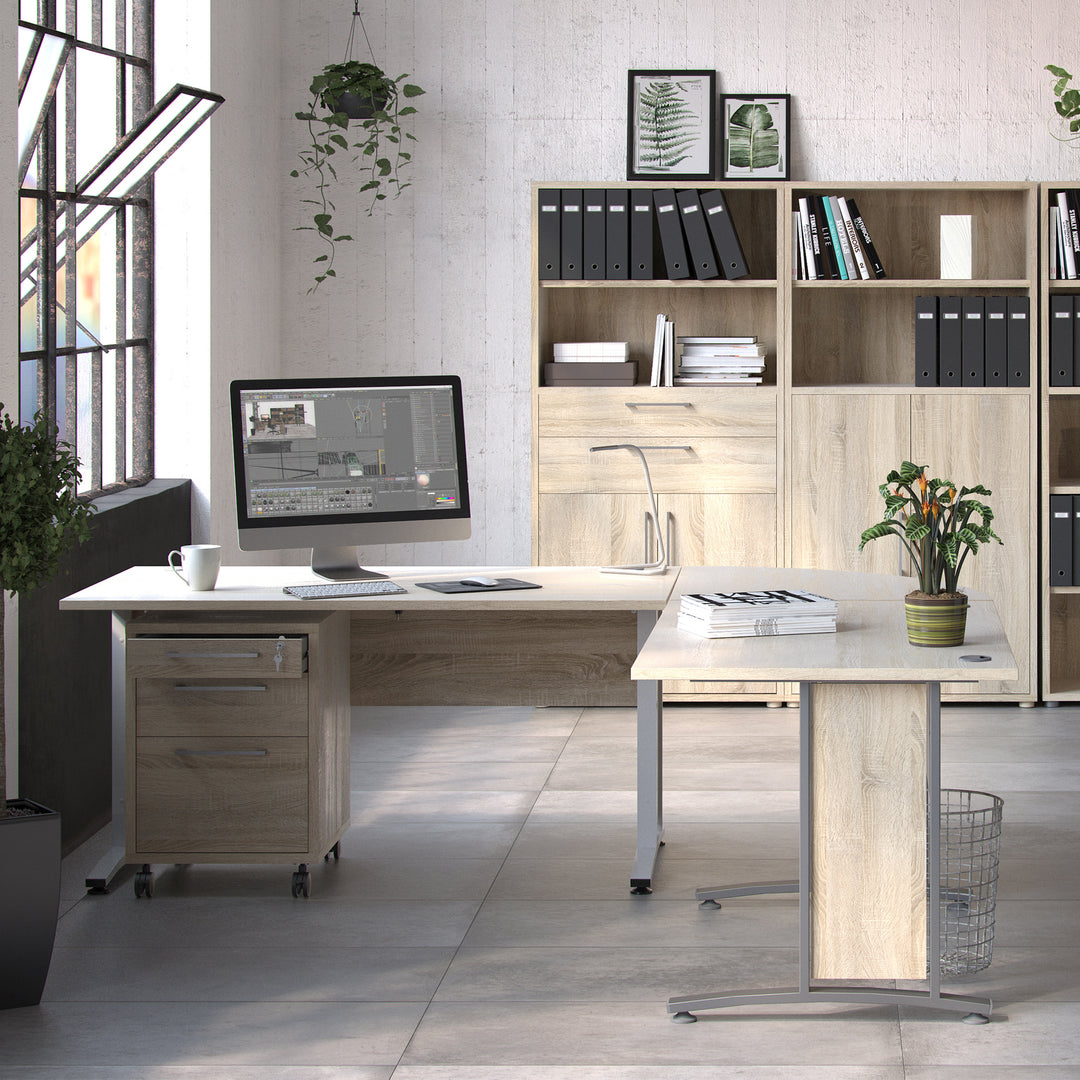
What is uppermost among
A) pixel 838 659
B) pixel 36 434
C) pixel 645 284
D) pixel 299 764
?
pixel 645 284

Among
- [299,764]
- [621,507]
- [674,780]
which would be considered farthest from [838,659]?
[621,507]

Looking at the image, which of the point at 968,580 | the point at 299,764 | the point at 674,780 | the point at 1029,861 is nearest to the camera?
the point at 299,764

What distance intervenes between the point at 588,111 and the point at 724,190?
658 millimetres

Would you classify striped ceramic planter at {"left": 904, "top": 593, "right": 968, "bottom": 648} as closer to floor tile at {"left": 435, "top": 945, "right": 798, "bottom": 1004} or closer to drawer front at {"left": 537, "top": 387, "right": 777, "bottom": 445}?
floor tile at {"left": 435, "top": 945, "right": 798, "bottom": 1004}

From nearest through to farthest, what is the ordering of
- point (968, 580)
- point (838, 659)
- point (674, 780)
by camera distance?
point (838, 659) → point (674, 780) → point (968, 580)

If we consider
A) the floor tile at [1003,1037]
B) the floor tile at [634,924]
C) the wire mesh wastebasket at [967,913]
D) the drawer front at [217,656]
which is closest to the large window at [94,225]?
the drawer front at [217,656]

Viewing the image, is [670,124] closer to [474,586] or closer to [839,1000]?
[474,586]

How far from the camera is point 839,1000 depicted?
115 inches

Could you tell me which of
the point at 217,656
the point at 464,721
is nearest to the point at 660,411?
the point at 464,721

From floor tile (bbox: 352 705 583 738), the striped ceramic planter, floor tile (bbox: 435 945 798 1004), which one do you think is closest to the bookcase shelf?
floor tile (bbox: 352 705 583 738)

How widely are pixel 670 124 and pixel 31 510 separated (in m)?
3.77

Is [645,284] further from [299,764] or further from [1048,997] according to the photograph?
[1048,997]

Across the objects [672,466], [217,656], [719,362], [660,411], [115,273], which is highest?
[115,273]

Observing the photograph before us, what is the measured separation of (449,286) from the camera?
624 centimetres
